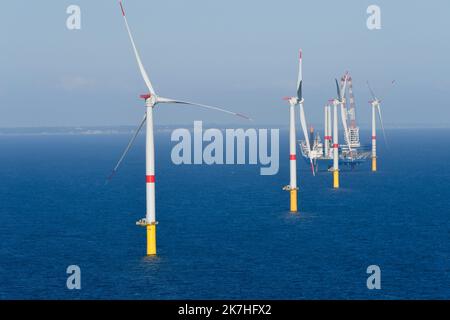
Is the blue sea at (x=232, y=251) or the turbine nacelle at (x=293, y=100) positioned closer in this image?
the blue sea at (x=232, y=251)

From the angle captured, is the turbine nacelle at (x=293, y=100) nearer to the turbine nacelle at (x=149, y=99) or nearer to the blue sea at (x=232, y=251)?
the blue sea at (x=232, y=251)

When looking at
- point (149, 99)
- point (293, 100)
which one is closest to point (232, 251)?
point (149, 99)

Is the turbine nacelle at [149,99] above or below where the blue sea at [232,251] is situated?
above

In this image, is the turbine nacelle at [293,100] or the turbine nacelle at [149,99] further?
the turbine nacelle at [293,100]

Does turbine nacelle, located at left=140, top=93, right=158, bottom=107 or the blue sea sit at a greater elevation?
turbine nacelle, located at left=140, top=93, right=158, bottom=107

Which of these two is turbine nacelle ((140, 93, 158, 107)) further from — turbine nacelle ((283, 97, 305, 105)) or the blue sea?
turbine nacelle ((283, 97, 305, 105))

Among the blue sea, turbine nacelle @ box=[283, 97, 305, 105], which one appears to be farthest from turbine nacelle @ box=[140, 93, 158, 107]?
turbine nacelle @ box=[283, 97, 305, 105]

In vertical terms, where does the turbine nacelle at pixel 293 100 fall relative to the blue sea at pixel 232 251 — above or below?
above

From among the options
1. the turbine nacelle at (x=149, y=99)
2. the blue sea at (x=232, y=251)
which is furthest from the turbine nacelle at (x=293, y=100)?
the turbine nacelle at (x=149, y=99)

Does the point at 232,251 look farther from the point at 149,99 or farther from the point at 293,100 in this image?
the point at 293,100

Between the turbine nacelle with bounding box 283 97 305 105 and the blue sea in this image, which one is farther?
the turbine nacelle with bounding box 283 97 305 105

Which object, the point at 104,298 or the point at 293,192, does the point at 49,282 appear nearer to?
the point at 104,298
